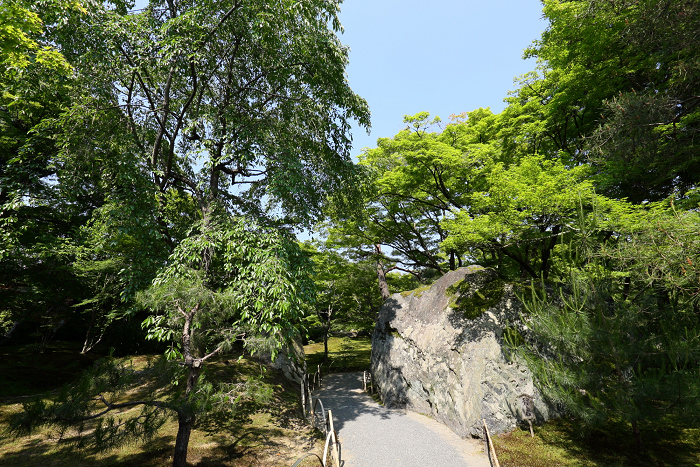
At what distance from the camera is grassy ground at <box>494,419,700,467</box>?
6.21m

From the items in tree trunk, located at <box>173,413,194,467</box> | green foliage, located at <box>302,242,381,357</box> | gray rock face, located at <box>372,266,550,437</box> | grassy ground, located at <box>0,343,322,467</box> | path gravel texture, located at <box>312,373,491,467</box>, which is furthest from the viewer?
green foliage, located at <box>302,242,381,357</box>

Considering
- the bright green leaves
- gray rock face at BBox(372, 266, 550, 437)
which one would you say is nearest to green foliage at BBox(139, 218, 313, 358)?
the bright green leaves

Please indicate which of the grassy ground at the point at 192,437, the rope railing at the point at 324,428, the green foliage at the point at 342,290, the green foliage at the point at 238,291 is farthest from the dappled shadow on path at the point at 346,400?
the green foliage at the point at 238,291

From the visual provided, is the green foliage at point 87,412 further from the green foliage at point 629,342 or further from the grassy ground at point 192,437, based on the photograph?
the green foliage at point 629,342

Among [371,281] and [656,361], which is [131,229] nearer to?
[656,361]

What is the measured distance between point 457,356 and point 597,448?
11.8ft

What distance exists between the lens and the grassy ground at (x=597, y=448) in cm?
621

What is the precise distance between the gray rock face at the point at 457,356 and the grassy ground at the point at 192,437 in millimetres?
4040

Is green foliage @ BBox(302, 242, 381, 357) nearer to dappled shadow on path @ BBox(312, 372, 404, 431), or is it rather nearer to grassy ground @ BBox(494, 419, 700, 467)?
dappled shadow on path @ BBox(312, 372, 404, 431)

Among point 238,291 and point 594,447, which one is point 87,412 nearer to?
point 238,291

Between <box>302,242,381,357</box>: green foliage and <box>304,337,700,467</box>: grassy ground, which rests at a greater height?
<box>302,242,381,357</box>: green foliage

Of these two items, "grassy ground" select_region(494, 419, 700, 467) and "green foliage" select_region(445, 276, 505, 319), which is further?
"green foliage" select_region(445, 276, 505, 319)

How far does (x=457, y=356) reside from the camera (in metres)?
9.38

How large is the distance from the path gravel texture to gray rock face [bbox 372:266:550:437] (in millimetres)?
518
